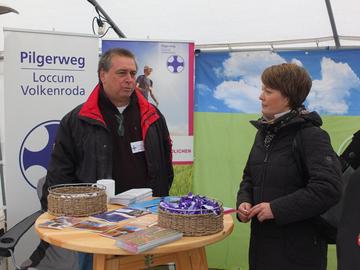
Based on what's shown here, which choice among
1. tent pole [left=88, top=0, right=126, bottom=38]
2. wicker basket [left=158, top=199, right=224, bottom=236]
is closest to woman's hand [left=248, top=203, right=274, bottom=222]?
wicker basket [left=158, top=199, right=224, bottom=236]

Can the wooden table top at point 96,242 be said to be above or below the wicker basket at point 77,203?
below

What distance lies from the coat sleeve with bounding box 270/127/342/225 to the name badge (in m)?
0.89

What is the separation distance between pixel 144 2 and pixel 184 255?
2232 millimetres

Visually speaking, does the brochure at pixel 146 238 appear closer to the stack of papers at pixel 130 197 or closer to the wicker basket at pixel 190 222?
the wicker basket at pixel 190 222

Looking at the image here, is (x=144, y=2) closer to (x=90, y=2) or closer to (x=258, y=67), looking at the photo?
(x=90, y=2)

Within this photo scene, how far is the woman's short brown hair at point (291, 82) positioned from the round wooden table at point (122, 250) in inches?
21.3

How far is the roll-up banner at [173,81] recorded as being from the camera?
11.4ft

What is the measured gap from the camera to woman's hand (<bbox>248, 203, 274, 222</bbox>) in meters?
1.64

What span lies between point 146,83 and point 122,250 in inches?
90.8

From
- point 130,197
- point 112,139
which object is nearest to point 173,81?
point 112,139

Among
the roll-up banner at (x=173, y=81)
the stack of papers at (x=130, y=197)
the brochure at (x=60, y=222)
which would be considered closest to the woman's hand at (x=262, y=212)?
the stack of papers at (x=130, y=197)

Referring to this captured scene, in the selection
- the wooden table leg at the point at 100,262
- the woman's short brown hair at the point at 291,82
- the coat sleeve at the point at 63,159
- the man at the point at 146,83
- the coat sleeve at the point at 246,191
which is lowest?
the wooden table leg at the point at 100,262

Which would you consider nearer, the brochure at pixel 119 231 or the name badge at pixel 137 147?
the brochure at pixel 119 231

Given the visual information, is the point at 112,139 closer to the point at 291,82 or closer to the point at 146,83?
the point at 291,82
